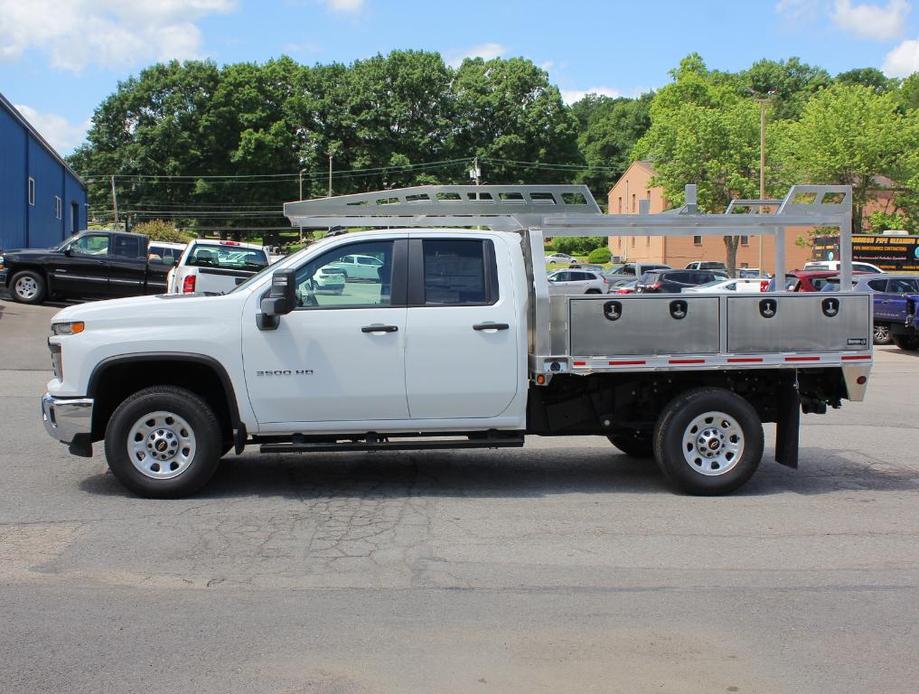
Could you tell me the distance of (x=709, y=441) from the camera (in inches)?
316

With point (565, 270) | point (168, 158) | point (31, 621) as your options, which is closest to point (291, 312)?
point (31, 621)

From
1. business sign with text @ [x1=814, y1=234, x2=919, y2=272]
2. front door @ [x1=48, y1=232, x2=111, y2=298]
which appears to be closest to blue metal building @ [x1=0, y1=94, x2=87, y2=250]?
front door @ [x1=48, y1=232, x2=111, y2=298]

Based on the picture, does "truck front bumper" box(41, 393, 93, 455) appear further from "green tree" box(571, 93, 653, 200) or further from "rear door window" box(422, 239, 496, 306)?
"green tree" box(571, 93, 653, 200)

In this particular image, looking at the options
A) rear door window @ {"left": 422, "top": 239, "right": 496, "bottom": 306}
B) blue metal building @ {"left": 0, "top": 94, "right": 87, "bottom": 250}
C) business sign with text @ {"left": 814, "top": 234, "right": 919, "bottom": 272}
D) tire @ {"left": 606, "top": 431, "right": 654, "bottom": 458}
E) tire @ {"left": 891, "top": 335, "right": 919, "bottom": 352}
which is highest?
blue metal building @ {"left": 0, "top": 94, "right": 87, "bottom": 250}

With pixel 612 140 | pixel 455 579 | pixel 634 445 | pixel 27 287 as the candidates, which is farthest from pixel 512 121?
pixel 455 579

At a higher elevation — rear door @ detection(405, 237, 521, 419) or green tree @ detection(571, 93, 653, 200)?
green tree @ detection(571, 93, 653, 200)

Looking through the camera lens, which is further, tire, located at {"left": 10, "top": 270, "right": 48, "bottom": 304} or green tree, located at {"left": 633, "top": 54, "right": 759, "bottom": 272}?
green tree, located at {"left": 633, "top": 54, "right": 759, "bottom": 272}

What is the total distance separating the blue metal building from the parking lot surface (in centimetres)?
2384

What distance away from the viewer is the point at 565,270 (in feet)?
127

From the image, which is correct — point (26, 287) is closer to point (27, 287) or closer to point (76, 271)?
point (27, 287)

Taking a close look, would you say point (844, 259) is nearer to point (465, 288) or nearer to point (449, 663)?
point (465, 288)

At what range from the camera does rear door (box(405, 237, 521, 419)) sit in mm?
7648

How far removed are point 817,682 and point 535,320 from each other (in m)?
3.84

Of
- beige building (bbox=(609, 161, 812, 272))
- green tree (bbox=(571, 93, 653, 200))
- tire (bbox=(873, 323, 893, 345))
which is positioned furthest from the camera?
green tree (bbox=(571, 93, 653, 200))
